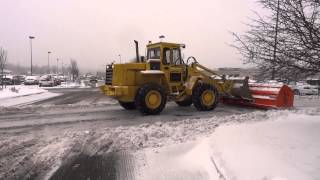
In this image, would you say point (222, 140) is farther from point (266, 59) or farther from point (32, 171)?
point (32, 171)

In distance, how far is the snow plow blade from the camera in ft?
54.2

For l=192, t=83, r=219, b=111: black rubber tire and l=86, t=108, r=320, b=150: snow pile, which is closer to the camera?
l=86, t=108, r=320, b=150: snow pile

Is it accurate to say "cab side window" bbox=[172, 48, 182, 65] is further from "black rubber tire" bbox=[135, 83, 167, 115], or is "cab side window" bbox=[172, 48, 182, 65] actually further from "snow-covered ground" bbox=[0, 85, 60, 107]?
"snow-covered ground" bbox=[0, 85, 60, 107]

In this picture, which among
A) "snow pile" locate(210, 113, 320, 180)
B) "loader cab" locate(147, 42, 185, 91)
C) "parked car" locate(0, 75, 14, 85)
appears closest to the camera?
"snow pile" locate(210, 113, 320, 180)

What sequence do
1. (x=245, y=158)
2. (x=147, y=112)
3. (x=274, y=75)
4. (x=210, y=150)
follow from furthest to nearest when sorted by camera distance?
1. (x=147, y=112)
2. (x=274, y=75)
3. (x=210, y=150)
4. (x=245, y=158)

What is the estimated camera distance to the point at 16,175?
753 cm

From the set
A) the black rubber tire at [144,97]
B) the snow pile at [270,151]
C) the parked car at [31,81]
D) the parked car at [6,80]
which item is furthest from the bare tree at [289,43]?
the parked car at [31,81]

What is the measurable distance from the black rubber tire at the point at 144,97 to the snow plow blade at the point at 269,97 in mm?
4086

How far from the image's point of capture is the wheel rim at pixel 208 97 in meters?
16.9

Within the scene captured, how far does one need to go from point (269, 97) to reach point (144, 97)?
5083 mm

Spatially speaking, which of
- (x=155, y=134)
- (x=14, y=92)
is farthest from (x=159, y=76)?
(x=14, y=92)

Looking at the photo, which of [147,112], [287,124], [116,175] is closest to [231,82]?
[147,112]

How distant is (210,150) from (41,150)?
3.76 meters

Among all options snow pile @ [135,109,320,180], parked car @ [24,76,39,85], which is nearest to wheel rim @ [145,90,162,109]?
snow pile @ [135,109,320,180]
